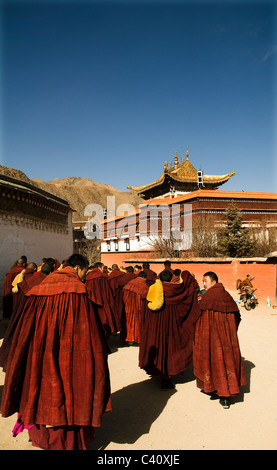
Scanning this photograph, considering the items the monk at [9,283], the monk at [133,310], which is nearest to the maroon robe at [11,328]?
the monk at [133,310]

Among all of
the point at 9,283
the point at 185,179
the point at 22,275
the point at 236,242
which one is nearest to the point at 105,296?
the point at 22,275

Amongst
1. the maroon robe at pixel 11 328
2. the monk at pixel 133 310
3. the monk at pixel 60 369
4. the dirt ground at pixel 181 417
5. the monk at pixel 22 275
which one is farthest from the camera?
the monk at pixel 133 310

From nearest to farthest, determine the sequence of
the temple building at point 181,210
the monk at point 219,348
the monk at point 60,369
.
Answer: the monk at point 60,369 < the monk at point 219,348 < the temple building at point 181,210

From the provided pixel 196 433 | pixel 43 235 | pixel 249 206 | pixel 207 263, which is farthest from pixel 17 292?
pixel 249 206

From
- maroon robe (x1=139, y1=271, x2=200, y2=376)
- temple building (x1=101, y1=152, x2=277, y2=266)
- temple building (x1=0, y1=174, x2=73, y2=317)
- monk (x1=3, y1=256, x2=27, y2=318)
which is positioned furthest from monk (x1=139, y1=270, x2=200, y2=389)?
temple building (x1=101, y1=152, x2=277, y2=266)

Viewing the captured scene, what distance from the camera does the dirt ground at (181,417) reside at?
303 centimetres

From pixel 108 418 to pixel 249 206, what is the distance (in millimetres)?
17246

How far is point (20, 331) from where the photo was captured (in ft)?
9.14

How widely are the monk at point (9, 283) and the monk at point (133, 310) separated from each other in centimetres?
272

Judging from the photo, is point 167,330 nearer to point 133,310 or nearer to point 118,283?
point 133,310

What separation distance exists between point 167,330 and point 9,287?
4810 millimetres

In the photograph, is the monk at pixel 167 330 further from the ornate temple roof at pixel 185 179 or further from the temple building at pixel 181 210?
the ornate temple roof at pixel 185 179

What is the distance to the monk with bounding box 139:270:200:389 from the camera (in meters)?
4.47
